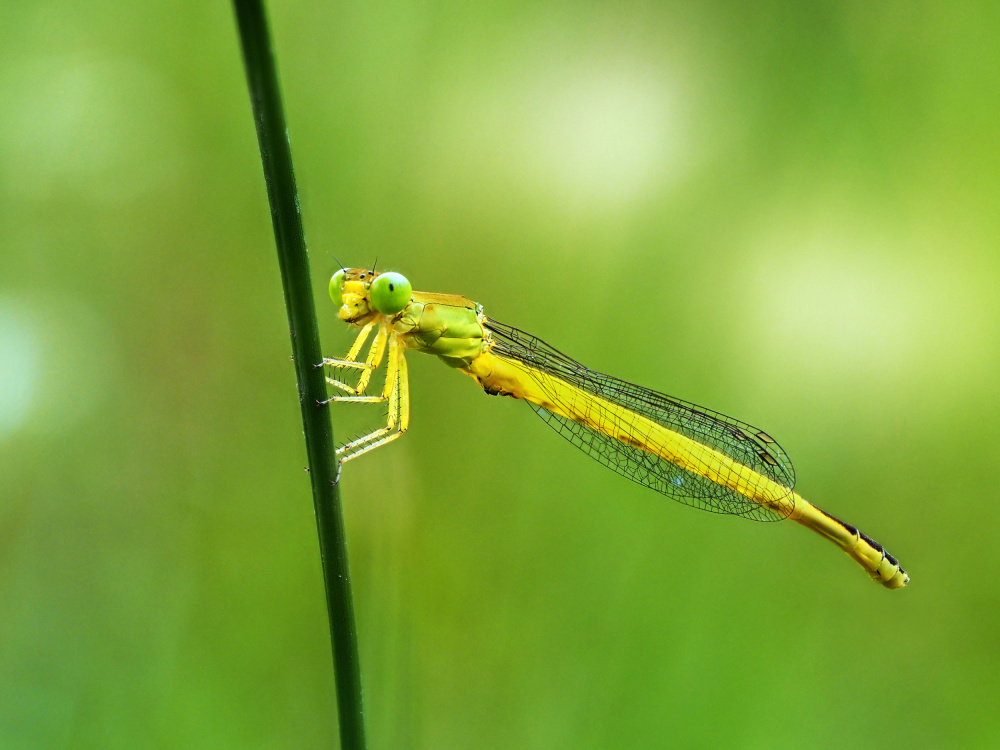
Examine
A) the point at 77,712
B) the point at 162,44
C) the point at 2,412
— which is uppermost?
the point at 162,44

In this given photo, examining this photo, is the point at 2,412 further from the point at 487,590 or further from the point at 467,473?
the point at 487,590

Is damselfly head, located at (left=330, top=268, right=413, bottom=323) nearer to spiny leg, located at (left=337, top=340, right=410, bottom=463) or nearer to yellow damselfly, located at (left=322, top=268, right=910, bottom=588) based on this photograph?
yellow damselfly, located at (left=322, top=268, right=910, bottom=588)

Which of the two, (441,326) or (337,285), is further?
(441,326)

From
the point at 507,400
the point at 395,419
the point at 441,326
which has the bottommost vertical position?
the point at 395,419

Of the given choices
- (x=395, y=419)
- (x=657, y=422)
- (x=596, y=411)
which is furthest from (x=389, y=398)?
(x=657, y=422)

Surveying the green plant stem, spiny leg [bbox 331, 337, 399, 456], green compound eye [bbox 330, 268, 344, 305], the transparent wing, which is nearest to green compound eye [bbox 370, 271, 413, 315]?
green compound eye [bbox 330, 268, 344, 305]

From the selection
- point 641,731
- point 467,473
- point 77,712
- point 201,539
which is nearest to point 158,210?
point 201,539

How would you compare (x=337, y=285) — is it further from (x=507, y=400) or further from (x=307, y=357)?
(x=307, y=357)
